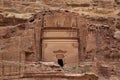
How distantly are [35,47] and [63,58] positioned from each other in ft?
7.14

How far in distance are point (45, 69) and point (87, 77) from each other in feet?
8.16

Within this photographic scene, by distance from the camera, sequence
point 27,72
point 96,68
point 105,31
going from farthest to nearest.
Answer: point 105,31
point 96,68
point 27,72

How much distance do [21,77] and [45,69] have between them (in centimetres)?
147

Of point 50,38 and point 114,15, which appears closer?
point 50,38

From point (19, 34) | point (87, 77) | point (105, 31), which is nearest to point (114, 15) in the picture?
point (105, 31)

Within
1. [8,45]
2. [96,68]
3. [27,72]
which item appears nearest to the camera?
[27,72]

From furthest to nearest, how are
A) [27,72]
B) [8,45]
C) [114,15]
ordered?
[114,15]
[8,45]
[27,72]

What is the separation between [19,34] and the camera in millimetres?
35406

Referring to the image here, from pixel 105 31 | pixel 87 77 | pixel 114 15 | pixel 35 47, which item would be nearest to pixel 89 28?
pixel 105 31

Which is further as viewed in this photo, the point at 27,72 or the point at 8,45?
the point at 8,45

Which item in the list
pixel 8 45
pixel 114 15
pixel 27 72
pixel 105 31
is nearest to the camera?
pixel 27 72

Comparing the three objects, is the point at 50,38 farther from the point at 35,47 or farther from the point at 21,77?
the point at 21,77

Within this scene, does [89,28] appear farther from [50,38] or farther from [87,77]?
[87,77]

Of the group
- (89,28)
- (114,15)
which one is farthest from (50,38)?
(114,15)
